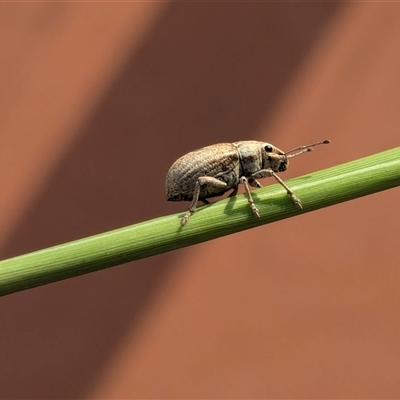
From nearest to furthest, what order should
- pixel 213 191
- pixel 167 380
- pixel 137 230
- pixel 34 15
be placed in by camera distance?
pixel 137 230 → pixel 213 191 → pixel 167 380 → pixel 34 15

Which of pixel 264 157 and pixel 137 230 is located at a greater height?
pixel 264 157

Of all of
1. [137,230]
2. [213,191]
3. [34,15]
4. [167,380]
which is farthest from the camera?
[34,15]

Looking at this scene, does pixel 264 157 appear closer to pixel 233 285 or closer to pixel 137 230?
pixel 137 230

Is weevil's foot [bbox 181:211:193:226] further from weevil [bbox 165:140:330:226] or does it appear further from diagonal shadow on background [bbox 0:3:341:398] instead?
diagonal shadow on background [bbox 0:3:341:398]

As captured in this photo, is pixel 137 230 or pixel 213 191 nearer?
pixel 137 230

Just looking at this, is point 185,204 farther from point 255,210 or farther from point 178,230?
point 178,230

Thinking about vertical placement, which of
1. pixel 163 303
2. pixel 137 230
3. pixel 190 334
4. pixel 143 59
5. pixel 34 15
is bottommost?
pixel 137 230

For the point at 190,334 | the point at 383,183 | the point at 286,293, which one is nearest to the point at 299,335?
the point at 286,293

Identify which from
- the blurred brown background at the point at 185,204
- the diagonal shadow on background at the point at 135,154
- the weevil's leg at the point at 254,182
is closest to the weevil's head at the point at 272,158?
the weevil's leg at the point at 254,182
